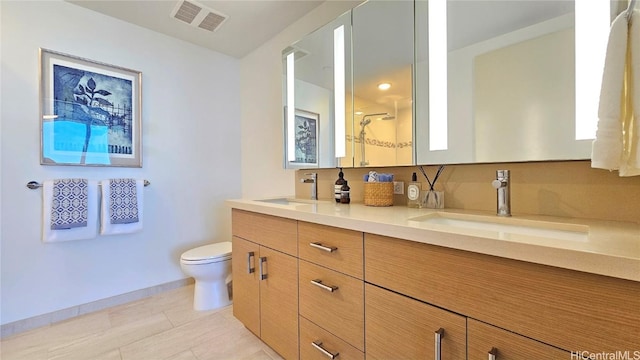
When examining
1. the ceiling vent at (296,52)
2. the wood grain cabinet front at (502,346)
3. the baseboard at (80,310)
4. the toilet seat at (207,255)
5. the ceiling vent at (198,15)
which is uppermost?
the ceiling vent at (198,15)

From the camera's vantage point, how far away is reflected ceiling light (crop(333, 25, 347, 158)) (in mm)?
1764

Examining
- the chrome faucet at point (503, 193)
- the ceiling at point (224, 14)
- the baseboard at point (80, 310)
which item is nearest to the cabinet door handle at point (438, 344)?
the chrome faucet at point (503, 193)

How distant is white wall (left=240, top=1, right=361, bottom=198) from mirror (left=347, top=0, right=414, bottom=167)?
495 mm

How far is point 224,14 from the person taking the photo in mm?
2078

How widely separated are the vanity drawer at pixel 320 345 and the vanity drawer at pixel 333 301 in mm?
24

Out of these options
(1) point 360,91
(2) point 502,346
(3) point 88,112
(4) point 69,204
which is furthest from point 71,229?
(2) point 502,346

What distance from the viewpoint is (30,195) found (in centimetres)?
182

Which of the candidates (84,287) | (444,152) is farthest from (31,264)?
(444,152)

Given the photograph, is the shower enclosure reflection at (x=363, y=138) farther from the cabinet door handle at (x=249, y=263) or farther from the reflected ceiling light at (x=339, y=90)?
the cabinet door handle at (x=249, y=263)

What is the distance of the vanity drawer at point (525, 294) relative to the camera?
0.52 meters

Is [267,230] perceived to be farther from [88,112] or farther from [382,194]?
[88,112]

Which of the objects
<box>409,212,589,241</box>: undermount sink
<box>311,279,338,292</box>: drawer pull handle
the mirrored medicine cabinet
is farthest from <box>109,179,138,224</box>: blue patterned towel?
<box>409,212,589,241</box>: undermount sink

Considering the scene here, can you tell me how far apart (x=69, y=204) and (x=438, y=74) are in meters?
2.55

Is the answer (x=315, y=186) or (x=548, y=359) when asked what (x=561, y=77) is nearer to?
(x=548, y=359)
